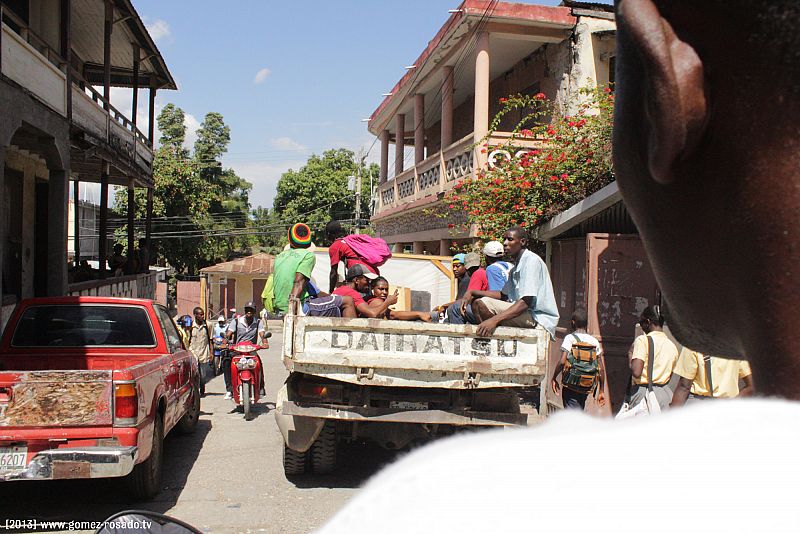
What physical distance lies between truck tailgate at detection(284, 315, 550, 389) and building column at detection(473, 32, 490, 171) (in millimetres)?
7132

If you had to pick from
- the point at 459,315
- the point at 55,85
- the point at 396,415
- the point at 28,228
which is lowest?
the point at 396,415

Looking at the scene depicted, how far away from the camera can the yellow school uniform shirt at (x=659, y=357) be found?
20.8 feet

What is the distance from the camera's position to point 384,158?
23078 mm

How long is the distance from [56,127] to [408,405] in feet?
26.7

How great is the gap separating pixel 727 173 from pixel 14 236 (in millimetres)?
14437

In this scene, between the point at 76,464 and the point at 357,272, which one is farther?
the point at 357,272

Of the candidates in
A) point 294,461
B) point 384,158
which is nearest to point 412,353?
point 294,461

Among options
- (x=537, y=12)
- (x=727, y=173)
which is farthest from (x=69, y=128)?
(x=727, y=173)

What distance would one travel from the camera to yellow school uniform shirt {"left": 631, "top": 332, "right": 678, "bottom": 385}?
6340 millimetres

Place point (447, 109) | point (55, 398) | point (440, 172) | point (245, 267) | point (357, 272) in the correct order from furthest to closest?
point (245, 267), point (447, 109), point (440, 172), point (357, 272), point (55, 398)

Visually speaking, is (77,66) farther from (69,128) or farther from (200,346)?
(200,346)

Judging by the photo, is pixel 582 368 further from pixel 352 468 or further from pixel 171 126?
pixel 171 126

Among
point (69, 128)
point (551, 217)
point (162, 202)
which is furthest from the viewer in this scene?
point (162, 202)

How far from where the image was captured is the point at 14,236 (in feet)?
42.3
